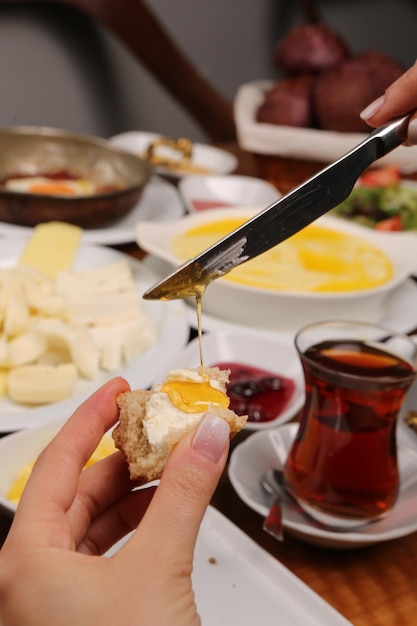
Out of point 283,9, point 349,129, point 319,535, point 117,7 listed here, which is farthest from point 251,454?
point 283,9

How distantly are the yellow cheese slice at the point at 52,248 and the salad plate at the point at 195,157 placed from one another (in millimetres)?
816

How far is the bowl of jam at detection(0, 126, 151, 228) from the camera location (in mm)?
1981

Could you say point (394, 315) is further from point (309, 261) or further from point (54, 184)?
point (54, 184)

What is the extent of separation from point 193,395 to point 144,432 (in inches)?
2.2

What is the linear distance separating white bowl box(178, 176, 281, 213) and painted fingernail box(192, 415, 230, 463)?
1684mm

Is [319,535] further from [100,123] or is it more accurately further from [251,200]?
[100,123]

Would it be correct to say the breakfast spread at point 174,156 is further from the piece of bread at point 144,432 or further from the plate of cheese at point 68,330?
the piece of bread at point 144,432

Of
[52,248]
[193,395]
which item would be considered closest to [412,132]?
[193,395]

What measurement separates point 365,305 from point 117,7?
207cm

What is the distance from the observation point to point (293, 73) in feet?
9.90

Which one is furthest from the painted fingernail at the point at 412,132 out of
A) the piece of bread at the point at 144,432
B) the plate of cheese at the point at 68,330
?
the plate of cheese at the point at 68,330

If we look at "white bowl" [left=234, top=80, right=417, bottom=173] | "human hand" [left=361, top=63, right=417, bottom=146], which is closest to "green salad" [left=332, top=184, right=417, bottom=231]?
"white bowl" [left=234, top=80, right=417, bottom=173]

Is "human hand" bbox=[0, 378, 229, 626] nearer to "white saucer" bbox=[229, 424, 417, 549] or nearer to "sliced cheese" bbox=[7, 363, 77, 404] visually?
"white saucer" bbox=[229, 424, 417, 549]

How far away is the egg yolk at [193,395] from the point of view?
0.69m
